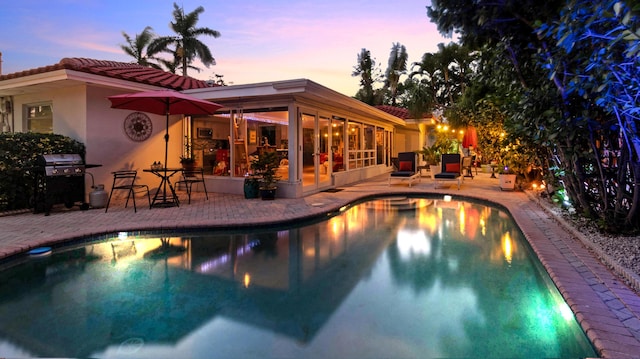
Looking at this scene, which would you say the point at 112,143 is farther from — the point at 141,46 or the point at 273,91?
the point at 141,46

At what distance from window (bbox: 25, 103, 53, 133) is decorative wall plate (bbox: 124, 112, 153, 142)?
1.82m

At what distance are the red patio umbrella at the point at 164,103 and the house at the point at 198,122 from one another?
3.24 ft

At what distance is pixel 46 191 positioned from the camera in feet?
23.1

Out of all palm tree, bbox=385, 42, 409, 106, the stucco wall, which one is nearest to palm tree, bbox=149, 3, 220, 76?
palm tree, bbox=385, 42, 409, 106

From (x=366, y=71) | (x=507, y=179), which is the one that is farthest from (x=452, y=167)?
(x=366, y=71)

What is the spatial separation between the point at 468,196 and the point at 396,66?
950 inches

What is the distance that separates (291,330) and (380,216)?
204 inches

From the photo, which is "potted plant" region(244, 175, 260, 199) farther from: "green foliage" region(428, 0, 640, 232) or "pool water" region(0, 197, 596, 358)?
"green foliage" region(428, 0, 640, 232)

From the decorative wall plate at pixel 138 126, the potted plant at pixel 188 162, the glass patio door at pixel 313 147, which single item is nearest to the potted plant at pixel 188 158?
the potted plant at pixel 188 162

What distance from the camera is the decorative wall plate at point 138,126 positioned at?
30.1 feet

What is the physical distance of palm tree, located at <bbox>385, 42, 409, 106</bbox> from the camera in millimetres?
31391

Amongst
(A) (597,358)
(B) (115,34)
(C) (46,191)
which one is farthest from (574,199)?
(B) (115,34)

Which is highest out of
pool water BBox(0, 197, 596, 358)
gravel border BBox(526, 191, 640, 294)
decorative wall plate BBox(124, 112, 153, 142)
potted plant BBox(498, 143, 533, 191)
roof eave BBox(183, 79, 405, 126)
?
roof eave BBox(183, 79, 405, 126)

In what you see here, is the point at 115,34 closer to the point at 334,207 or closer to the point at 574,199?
the point at 334,207
